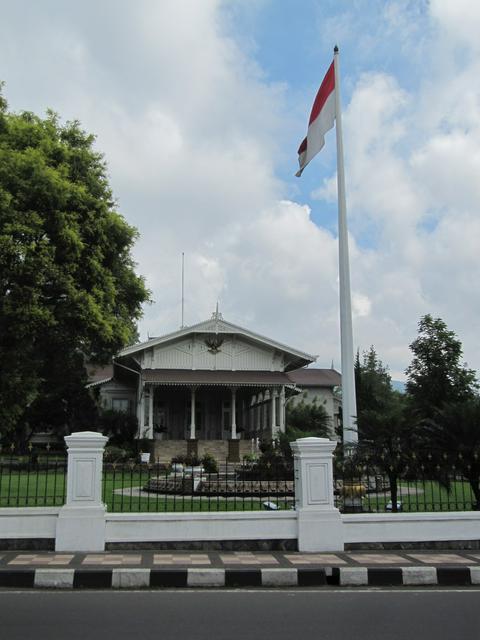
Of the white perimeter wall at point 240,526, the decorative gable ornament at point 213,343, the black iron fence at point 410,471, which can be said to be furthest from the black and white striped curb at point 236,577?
the decorative gable ornament at point 213,343

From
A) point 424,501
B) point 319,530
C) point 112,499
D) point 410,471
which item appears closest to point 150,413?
point 112,499

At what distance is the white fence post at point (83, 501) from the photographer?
878 cm

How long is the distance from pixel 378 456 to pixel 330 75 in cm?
1139

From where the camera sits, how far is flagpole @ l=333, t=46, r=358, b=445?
1515 centimetres

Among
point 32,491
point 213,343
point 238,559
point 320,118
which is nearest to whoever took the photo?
point 238,559

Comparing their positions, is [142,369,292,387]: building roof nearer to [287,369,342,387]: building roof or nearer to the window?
the window

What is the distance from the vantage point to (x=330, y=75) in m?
17.5

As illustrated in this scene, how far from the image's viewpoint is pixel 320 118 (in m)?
17.7

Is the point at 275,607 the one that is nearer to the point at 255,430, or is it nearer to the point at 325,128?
the point at 325,128

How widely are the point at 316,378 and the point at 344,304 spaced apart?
127 ft

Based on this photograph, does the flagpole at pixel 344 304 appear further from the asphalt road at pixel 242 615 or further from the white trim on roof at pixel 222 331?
the white trim on roof at pixel 222 331

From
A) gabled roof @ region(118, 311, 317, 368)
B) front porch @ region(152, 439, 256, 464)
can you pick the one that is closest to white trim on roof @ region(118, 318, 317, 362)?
gabled roof @ region(118, 311, 317, 368)

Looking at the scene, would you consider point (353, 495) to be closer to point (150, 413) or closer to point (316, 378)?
point (150, 413)

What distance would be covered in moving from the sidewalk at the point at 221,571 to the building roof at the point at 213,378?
21.7m
